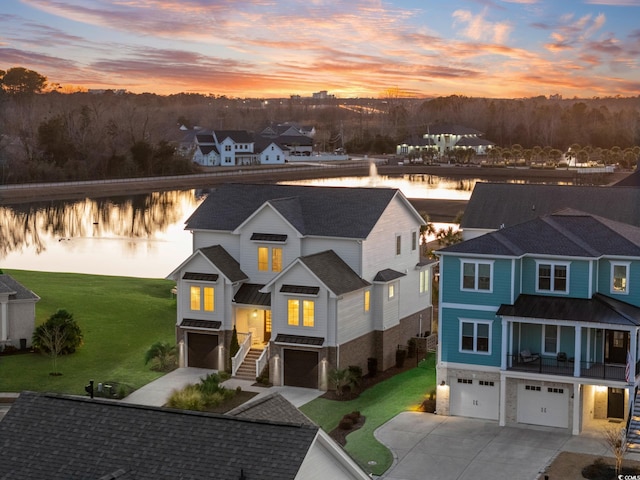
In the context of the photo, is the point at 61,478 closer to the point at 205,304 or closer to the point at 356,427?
the point at 356,427

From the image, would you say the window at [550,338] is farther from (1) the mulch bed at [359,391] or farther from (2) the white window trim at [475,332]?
(1) the mulch bed at [359,391]

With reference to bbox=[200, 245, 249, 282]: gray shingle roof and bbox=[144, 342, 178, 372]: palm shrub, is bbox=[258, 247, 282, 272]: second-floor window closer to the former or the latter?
bbox=[200, 245, 249, 282]: gray shingle roof

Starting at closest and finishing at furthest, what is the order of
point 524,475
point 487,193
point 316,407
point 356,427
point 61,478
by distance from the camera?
point 61,478
point 524,475
point 356,427
point 316,407
point 487,193

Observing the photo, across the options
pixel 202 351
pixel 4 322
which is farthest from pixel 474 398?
pixel 4 322

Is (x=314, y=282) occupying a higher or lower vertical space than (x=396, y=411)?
higher

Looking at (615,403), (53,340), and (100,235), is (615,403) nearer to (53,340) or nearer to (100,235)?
(53,340)

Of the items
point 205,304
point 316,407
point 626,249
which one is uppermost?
point 626,249

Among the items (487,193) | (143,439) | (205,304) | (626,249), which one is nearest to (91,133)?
(487,193)
